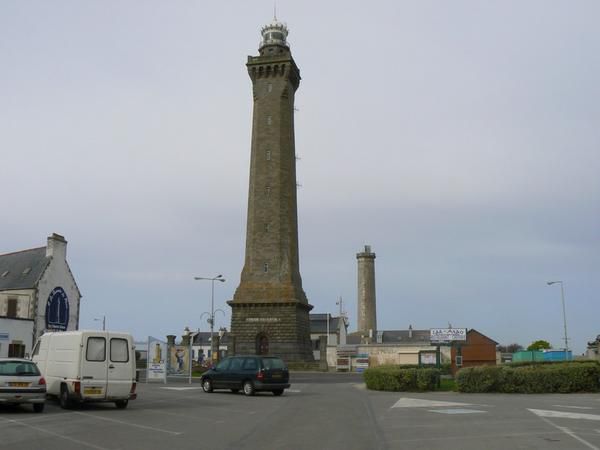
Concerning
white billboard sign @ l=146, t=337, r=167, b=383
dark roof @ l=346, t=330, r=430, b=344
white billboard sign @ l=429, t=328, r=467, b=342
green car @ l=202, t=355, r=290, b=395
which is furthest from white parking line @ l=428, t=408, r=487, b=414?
dark roof @ l=346, t=330, r=430, b=344

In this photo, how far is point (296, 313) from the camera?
180ft

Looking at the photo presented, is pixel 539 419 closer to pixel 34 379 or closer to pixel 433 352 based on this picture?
pixel 34 379

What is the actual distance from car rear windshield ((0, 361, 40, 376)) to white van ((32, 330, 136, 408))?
1.22 meters

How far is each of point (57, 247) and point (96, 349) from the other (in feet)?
91.8

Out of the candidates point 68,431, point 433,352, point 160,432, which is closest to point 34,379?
point 68,431

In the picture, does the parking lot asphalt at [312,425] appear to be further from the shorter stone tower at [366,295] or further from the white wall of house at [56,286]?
the shorter stone tower at [366,295]

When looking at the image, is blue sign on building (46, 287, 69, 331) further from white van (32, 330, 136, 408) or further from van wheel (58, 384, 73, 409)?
van wheel (58, 384, 73, 409)

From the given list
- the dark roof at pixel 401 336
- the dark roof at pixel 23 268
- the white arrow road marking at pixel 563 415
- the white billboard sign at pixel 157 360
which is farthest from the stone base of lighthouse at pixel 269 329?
the dark roof at pixel 401 336

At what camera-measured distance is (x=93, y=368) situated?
18.1 metres

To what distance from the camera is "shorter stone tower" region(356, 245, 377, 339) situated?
3740 inches

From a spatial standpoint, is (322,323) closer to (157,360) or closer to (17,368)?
A: (157,360)

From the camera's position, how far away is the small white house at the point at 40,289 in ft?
136

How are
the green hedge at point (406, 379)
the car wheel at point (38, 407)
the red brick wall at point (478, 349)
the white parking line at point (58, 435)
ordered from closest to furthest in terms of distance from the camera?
the white parking line at point (58, 435) → the car wheel at point (38, 407) → the green hedge at point (406, 379) → the red brick wall at point (478, 349)

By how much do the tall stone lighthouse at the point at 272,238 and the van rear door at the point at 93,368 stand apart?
36.7m
